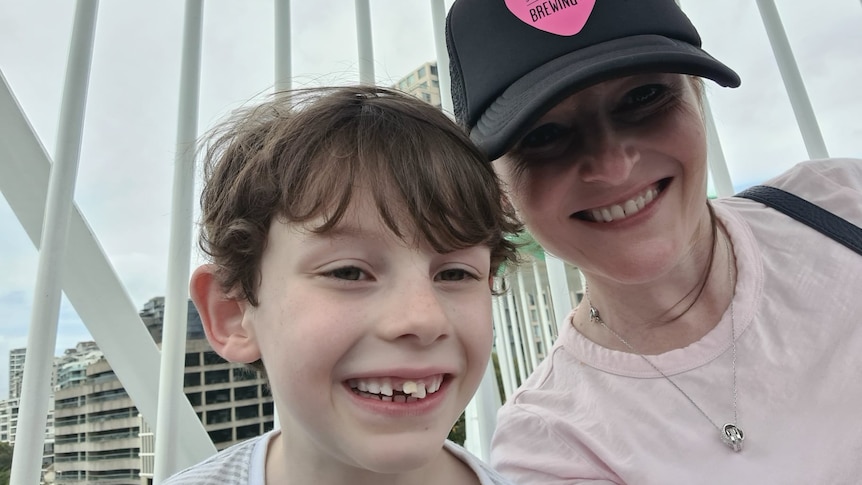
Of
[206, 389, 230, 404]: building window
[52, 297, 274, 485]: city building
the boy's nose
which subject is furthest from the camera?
[206, 389, 230, 404]: building window

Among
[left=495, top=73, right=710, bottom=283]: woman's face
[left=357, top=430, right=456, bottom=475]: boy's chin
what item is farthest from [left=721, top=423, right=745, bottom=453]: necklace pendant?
[left=357, top=430, right=456, bottom=475]: boy's chin

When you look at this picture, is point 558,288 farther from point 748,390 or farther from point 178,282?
point 178,282

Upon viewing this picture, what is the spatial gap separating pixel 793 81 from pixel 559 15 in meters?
1.39

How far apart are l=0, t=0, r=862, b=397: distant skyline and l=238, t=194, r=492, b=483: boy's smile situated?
2.51 ft

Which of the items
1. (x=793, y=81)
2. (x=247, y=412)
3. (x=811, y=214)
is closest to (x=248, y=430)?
(x=247, y=412)

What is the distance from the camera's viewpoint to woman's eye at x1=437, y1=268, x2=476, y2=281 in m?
0.61

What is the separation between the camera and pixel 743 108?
1.86 m

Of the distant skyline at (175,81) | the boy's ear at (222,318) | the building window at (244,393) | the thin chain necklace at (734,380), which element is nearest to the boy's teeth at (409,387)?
the boy's ear at (222,318)

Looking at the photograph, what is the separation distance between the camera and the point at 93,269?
128cm

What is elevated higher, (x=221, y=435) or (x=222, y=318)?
(x=222, y=318)

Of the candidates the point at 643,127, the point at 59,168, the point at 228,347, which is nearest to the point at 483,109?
the point at 643,127

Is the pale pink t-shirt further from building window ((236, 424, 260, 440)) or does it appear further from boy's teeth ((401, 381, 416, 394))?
building window ((236, 424, 260, 440))

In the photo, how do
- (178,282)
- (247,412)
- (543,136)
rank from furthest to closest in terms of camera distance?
(247,412), (178,282), (543,136)

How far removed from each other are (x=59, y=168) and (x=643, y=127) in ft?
3.95
